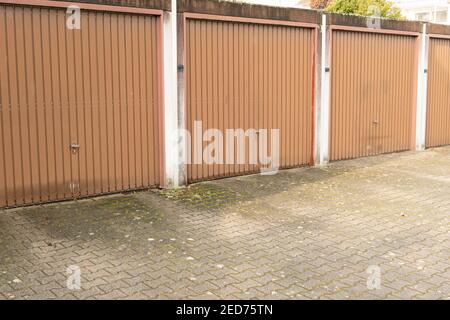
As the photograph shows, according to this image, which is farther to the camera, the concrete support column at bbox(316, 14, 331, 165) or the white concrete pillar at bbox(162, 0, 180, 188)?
the concrete support column at bbox(316, 14, 331, 165)

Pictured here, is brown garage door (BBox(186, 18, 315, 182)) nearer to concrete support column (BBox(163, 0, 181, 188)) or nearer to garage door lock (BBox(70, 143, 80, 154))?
concrete support column (BBox(163, 0, 181, 188))

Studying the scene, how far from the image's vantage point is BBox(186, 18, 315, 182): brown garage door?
9266 mm

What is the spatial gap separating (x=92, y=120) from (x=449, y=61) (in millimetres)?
9999

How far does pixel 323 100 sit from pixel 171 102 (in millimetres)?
3714

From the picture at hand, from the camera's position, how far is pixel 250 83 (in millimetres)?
→ 9992

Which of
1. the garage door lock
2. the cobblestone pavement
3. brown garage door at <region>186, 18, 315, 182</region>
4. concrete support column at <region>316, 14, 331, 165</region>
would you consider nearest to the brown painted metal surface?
concrete support column at <region>316, 14, 331, 165</region>

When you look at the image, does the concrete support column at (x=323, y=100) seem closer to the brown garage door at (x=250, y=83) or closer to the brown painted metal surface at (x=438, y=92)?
the brown garage door at (x=250, y=83)

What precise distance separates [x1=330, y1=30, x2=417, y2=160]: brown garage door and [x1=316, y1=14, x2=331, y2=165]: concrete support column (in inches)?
8.2

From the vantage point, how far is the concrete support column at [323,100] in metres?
11.0
